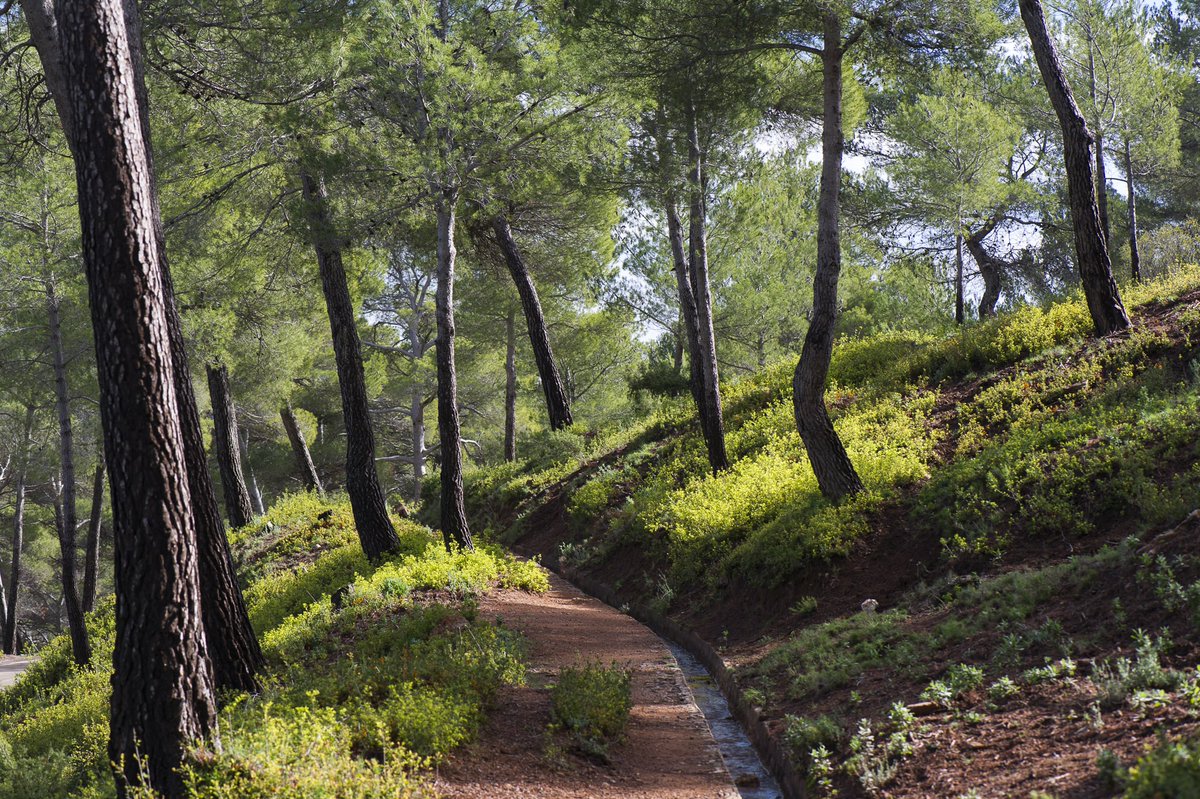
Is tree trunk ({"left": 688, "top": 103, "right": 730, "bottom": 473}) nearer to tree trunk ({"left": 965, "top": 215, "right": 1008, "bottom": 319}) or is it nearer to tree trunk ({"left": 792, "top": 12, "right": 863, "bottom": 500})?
tree trunk ({"left": 792, "top": 12, "right": 863, "bottom": 500})

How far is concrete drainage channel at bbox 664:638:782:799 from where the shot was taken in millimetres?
5379

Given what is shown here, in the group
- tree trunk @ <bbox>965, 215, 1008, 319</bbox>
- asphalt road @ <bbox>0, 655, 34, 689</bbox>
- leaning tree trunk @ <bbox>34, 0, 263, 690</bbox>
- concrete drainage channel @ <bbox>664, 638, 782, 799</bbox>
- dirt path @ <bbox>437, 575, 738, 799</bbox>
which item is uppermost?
tree trunk @ <bbox>965, 215, 1008, 319</bbox>

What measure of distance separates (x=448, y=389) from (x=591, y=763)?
7.33 metres

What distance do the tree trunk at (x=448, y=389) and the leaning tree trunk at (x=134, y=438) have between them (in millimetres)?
6612

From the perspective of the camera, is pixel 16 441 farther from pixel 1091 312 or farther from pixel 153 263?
pixel 1091 312

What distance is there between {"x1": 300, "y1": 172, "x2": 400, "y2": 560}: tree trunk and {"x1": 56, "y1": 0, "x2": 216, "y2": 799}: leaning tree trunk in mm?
6297

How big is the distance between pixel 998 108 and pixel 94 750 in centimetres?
2202

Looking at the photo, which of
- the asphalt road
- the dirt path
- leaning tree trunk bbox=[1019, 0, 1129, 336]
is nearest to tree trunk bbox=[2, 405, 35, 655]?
the asphalt road

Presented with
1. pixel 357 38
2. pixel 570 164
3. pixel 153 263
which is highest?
pixel 357 38

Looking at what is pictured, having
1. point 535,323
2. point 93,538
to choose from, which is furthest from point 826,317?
point 93,538

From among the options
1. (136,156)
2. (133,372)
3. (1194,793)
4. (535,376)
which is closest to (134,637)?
(133,372)

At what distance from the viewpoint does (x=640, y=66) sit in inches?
411

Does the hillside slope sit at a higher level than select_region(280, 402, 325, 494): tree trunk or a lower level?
lower

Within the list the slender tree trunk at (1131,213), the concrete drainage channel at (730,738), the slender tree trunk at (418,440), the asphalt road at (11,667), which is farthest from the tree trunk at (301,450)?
the slender tree trunk at (1131,213)
